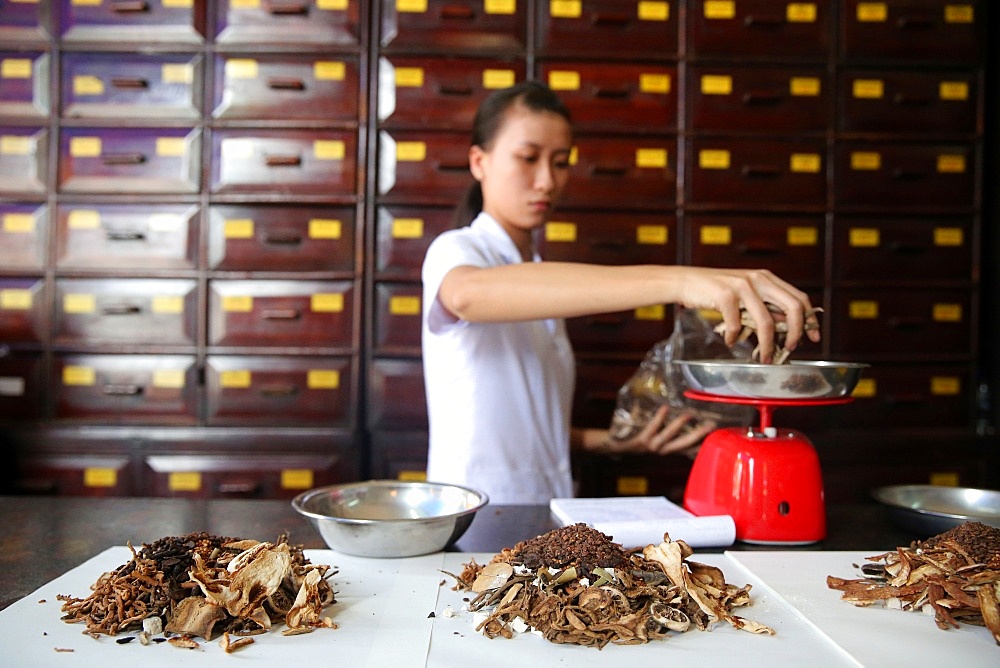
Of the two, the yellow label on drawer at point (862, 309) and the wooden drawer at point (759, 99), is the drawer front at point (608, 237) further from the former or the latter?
the yellow label on drawer at point (862, 309)

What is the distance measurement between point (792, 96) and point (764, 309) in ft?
5.79

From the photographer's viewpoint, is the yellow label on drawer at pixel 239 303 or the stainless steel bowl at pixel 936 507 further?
the yellow label on drawer at pixel 239 303

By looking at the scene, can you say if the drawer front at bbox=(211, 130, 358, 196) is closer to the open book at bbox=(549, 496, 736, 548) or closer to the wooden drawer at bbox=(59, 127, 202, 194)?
the wooden drawer at bbox=(59, 127, 202, 194)

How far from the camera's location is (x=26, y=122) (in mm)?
2557

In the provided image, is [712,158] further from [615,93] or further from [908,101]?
[908,101]

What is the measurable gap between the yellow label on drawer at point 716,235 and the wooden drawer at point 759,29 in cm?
55

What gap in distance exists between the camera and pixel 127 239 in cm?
257

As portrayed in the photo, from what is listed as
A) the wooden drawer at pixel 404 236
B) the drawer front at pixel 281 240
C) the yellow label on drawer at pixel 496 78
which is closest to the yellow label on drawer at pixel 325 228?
the drawer front at pixel 281 240

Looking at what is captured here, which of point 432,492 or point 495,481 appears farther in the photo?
point 495,481

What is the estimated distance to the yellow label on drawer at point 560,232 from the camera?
257cm

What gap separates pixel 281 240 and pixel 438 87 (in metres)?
0.70

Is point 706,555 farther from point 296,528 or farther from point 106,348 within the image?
point 106,348

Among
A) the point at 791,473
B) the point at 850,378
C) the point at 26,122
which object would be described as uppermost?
the point at 26,122

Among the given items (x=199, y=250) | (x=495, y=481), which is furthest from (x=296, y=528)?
(x=199, y=250)
